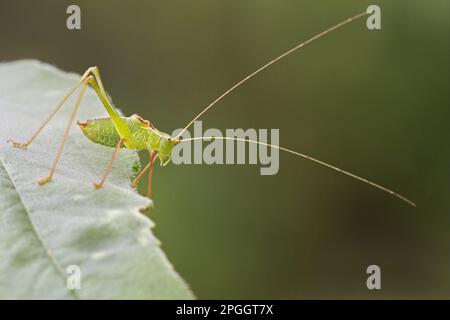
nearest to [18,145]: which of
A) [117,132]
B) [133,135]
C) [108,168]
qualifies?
[108,168]

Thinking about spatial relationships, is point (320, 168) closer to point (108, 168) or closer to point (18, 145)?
point (108, 168)

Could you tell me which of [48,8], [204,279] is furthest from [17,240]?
[48,8]

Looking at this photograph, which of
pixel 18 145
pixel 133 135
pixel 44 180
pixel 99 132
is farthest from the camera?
pixel 133 135

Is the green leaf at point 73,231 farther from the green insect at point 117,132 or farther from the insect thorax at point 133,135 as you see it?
the insect thorax at point 133,135

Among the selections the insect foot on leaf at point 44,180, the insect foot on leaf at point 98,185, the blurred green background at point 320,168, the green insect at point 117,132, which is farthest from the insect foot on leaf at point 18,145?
the blurred green background at point 320,168
